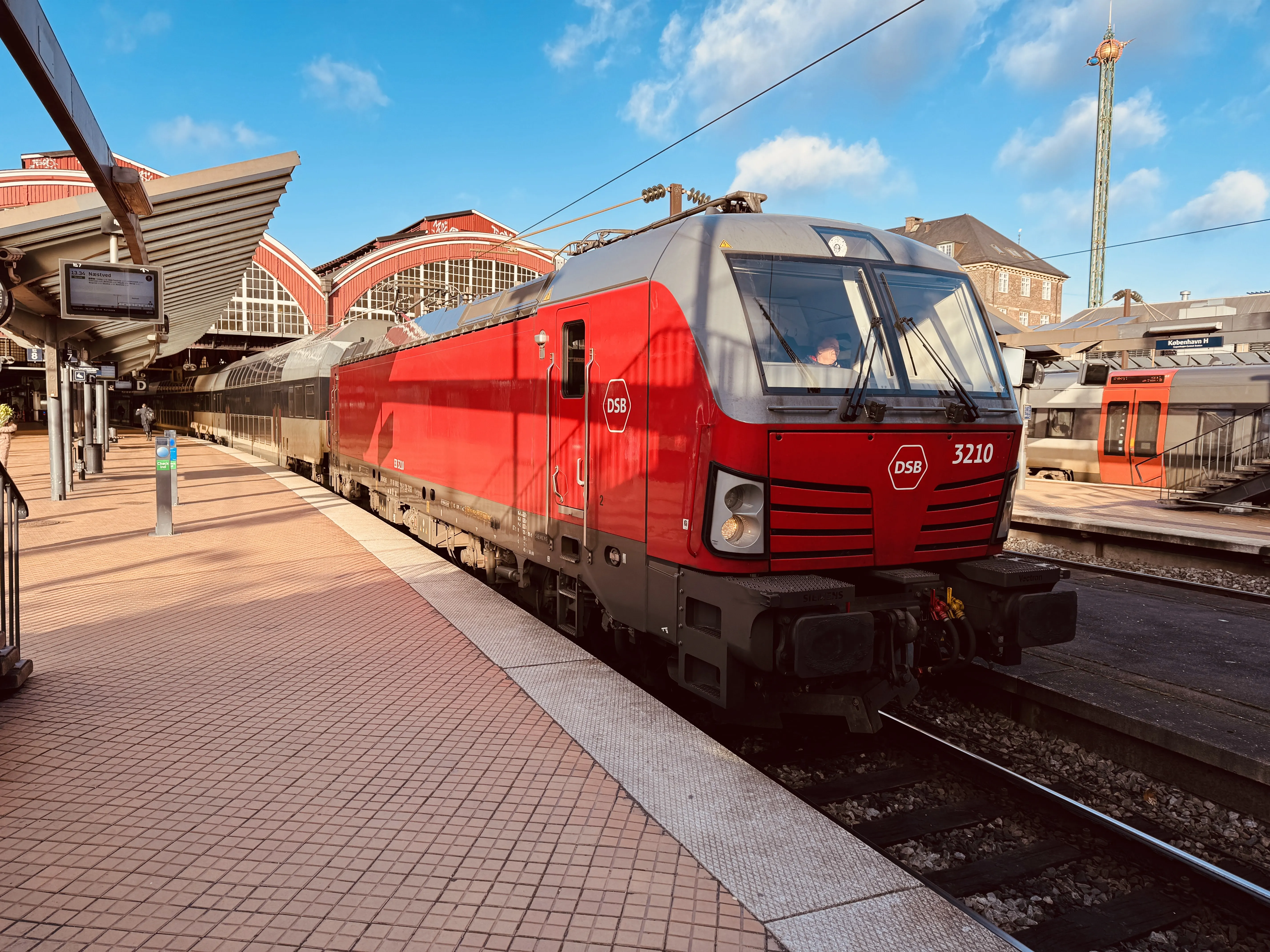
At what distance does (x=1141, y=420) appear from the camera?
2070cm

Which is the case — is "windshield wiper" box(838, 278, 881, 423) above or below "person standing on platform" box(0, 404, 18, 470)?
above

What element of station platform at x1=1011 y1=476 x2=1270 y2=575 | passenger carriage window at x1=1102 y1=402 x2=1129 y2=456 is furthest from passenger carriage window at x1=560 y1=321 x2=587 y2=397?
passenger carriage window at x1=1102 y1=402 x2=1129 y2=456

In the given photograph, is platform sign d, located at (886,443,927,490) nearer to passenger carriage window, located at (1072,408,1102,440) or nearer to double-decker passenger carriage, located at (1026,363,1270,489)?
double-decker passenger carriage, located at (1026,363,1270,489)

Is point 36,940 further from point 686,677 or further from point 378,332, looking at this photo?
point 378,332

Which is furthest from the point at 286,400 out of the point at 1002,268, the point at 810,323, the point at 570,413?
the point at 1002,268

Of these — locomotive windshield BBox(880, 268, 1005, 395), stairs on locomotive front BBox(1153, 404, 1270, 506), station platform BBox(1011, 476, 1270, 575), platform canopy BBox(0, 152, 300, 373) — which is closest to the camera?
locomotive windshield BBox(880, 268, 1005, 395)

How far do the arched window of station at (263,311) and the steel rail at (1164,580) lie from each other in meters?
46.8

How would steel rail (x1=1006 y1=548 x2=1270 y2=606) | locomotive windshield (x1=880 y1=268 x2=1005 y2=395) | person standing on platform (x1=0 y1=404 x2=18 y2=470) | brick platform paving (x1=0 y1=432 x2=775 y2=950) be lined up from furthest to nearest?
1. person standing on platform (x1=0 y1=404 x2=18 y2=470)
2. steel rail (x1=1006 y1=548 x2=1270 y2=606)
3. locomotive windshield (x1=880 y1=268 x2=1005 y2=395)
4. brick platform paving (x1=0 y1=432 x2=775 y2=950)

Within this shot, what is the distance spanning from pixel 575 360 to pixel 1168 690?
4892 mm

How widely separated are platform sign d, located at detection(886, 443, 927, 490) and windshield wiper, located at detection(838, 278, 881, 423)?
382 mm

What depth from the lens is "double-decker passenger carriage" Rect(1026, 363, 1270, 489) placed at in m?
18.5

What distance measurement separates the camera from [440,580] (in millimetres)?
8977

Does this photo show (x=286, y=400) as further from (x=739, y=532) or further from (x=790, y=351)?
(x=739, y=532)

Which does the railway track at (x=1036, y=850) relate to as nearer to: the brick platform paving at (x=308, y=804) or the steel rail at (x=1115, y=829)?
the steel rail at (x=1115, y=829)
